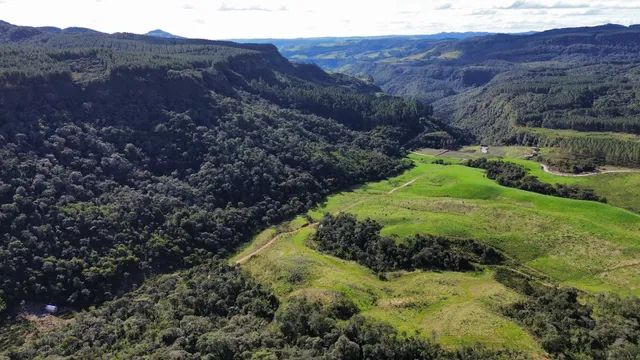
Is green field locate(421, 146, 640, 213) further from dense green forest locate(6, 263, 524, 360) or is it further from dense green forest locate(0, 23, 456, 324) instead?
dense green forest locate(6, 263, 524, 360)

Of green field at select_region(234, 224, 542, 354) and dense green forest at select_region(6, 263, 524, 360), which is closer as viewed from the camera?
dense green forest at select_region(6, 263, 524, 360)

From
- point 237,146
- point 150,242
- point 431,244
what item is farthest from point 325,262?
point 237,146

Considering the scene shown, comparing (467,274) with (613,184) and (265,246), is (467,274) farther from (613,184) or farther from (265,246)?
(613,184)

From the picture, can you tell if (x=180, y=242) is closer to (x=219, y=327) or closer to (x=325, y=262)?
(x=325, y=262)

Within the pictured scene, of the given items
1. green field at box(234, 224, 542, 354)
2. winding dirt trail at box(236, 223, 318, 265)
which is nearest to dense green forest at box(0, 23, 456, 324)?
winding dirt trail at box(236, 223, 318, 265)

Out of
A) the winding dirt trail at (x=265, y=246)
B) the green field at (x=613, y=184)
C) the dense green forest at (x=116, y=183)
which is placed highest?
the dense green forest at (x=116, y=183)

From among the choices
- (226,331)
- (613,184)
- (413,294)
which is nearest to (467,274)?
(413,294)

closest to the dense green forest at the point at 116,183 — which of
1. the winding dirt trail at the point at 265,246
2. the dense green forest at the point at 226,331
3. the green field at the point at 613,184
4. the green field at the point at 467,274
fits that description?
the winding dirt trail at the point at 265,246

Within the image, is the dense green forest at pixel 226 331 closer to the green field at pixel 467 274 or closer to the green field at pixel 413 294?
the green field at pixel 413 294
